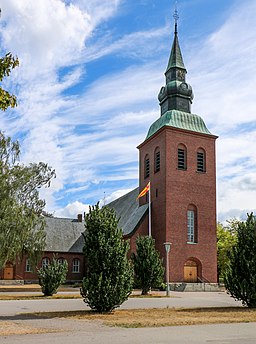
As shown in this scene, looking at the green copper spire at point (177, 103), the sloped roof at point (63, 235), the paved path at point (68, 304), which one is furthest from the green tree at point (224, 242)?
the paved path at point (68, 304)

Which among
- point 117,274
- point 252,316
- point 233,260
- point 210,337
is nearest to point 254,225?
point 233,260

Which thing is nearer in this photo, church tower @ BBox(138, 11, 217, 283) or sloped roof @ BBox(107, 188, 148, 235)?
church tower @ BBox(138, 11, 217, 283)

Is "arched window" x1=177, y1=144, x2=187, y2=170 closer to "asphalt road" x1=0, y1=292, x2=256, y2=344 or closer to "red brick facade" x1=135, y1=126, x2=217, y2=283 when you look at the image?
"red brick facade" x1=135, y1=126, x2=217, y2=283

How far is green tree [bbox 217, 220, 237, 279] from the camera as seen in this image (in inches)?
2073

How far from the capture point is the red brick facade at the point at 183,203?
42469 millimetres

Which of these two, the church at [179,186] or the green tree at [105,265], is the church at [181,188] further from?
the green tree at [105,265]

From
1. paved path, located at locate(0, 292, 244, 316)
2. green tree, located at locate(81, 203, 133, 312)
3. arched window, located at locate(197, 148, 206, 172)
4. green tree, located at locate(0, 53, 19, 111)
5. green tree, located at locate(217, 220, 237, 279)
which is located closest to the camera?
green tree, located at locate(0, 53, 19, 111)

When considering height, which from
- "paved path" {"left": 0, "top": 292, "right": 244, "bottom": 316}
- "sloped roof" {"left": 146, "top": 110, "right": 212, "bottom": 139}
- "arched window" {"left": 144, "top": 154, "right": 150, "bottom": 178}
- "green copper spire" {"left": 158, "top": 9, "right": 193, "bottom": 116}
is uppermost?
"green copper spire" {"left": 158, "top": 9, "right": 193, "bottom": 116}

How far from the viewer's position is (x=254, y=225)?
2150 centimetres

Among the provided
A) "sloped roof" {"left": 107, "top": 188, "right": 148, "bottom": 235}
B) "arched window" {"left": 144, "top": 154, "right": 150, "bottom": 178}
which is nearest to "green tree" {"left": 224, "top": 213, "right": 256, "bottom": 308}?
"sloped roof" {"left": 107, "top": 188, "right": 148, "bottom": 235}

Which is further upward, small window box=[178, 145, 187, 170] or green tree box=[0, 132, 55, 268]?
small window box=[178, 145, 187, 170]

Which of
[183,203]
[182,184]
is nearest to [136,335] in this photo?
[183,203]

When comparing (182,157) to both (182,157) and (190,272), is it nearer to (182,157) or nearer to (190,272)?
(182,157)

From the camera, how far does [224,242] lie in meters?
55.4
